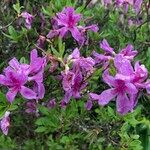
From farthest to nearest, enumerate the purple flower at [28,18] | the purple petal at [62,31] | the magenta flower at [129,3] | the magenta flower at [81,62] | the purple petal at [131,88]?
the magenta flower at [129,3] → the purple flower at [28,18] → the purple petal at [62,31] → the magenta flower at [81,62] → the purple petal at [131,88]

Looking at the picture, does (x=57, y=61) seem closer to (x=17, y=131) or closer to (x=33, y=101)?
(x=33, y=101)

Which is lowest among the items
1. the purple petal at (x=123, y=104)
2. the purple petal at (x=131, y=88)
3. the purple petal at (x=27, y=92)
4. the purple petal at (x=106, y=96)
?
the purple petal at (x=123, y=104)

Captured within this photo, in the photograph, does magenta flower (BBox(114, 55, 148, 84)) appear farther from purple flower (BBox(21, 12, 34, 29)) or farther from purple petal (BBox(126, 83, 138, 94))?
purple flower (BBox(21, 12, 34, 29))

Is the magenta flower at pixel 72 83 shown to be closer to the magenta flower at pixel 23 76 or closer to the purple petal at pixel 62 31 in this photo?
the magenta flower at pixel 23 76

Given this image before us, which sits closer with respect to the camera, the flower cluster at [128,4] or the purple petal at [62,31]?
the purple petal at [62,31]

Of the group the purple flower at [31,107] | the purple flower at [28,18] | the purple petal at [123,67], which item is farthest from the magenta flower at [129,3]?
the purple petal at [123,67]

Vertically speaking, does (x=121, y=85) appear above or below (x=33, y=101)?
above

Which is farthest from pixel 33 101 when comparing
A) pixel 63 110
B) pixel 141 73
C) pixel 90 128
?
pixel 141 73

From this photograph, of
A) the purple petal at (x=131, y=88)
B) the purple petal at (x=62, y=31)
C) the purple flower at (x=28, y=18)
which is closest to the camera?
the purple petal at (x=131, y=88)

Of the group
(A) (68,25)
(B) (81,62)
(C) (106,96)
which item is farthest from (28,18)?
(C) (106,96)
